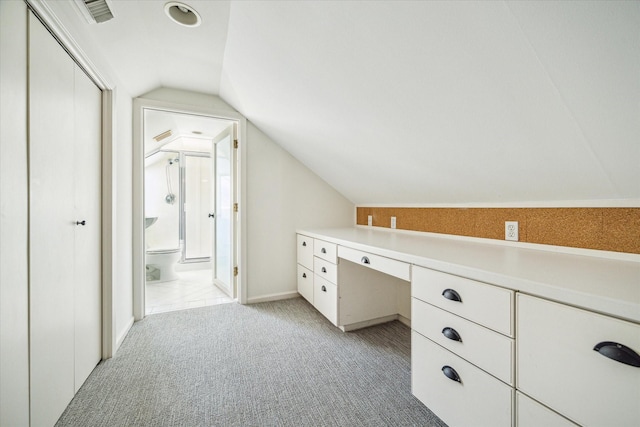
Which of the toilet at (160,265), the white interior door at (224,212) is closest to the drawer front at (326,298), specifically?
the white interior door at (224,212)

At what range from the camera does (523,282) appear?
91 cm

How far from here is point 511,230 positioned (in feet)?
5.33

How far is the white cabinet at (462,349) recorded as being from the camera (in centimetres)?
99

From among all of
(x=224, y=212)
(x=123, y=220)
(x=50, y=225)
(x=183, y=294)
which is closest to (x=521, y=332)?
(x=50, y=225)

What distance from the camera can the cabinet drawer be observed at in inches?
87.2

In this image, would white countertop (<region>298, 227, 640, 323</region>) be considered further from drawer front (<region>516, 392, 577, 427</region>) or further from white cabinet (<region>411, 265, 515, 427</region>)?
drawer front (<region>516, 392, 577, 427</region>)

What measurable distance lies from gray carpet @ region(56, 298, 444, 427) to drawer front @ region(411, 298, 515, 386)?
43cm

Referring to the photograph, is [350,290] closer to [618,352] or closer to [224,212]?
[618,352]

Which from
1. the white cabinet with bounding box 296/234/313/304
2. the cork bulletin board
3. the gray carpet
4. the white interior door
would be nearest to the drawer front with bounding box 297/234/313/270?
the white cabinet with bounding box 296/234/313/304

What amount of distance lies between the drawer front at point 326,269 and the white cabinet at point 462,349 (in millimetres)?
873

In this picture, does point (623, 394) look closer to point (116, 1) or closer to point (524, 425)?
point (524, 425)

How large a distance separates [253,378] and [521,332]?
141cm

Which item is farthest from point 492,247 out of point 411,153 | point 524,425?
point 524,425

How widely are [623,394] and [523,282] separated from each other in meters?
0.33
